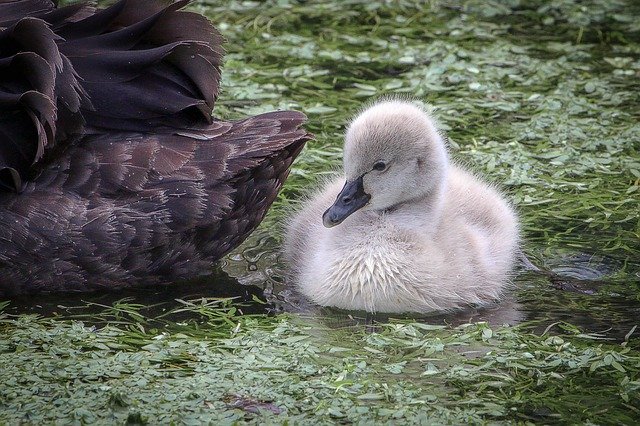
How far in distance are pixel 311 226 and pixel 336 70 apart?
225 cm

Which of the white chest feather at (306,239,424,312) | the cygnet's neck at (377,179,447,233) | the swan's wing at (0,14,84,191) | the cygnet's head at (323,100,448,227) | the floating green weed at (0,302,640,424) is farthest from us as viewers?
the cygnet's neck at (377,179,447,233)

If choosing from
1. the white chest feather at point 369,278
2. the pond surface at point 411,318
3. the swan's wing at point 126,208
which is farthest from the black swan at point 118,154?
the white chest feather at point 369,278

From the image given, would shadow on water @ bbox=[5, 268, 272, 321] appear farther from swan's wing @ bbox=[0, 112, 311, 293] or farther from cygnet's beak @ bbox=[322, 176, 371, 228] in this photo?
cygnet's beak @ bbox=[322, 176, 371, 228]

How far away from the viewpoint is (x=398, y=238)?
18.0ft

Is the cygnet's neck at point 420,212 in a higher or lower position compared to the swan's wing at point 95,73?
lower

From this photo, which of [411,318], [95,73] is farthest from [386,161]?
[95,73]

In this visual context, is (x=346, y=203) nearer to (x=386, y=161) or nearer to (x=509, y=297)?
(x=386, y=161)

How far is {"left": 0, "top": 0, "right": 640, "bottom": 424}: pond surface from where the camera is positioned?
452 cm

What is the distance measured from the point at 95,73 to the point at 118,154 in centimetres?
37

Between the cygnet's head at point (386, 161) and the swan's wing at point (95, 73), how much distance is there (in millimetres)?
670

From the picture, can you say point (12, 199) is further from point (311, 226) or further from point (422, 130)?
point (422, 130)

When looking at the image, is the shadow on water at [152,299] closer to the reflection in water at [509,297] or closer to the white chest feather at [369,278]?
A: the reflection in water at [509,297]

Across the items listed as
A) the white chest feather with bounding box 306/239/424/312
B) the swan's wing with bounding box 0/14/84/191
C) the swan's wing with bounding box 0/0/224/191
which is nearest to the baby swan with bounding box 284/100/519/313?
the white chest feather with bounding box 306/239/424/312

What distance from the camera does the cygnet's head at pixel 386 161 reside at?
17.9 ft
